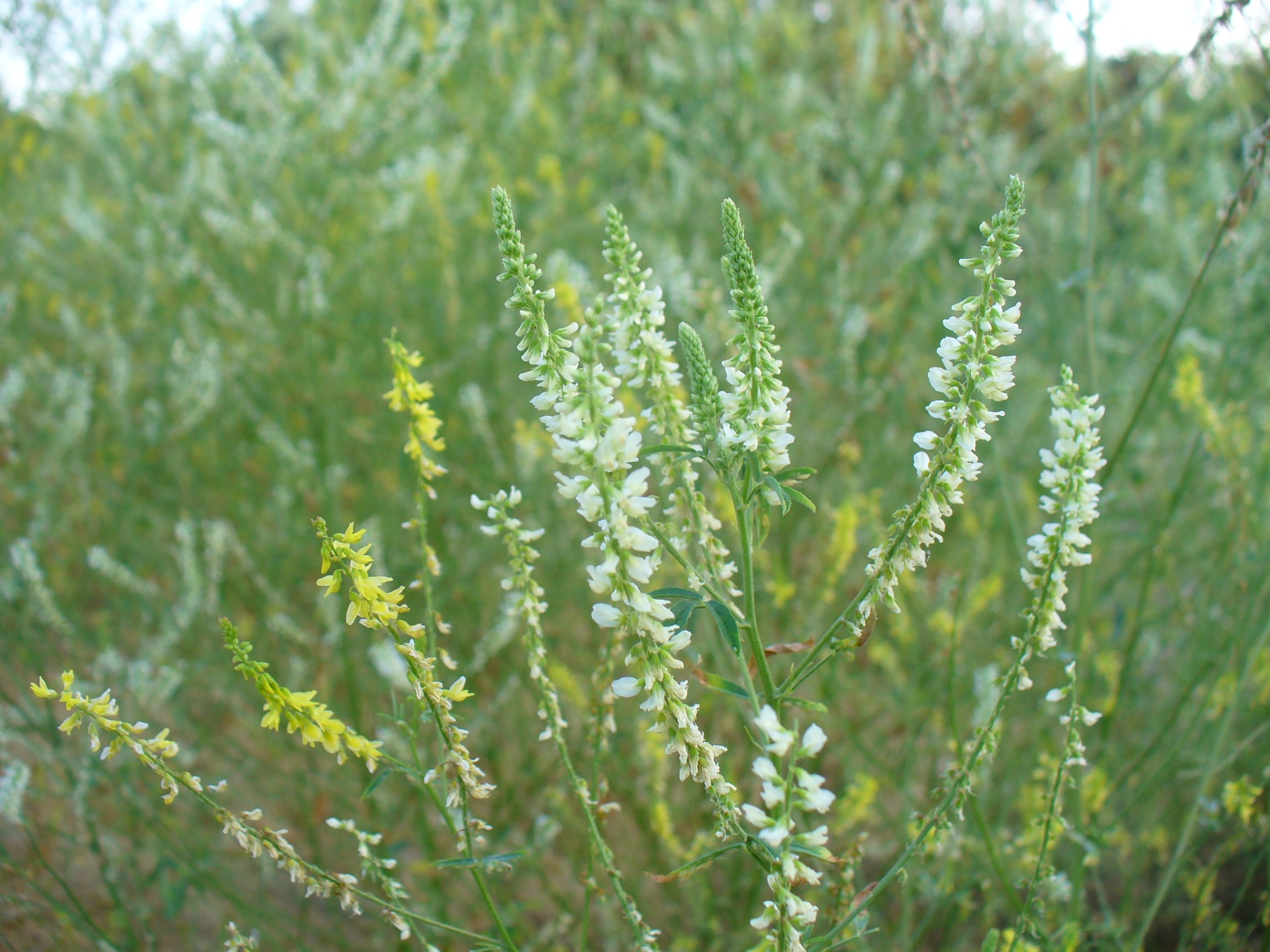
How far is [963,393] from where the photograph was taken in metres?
0.99

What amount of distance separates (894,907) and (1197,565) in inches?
68.1

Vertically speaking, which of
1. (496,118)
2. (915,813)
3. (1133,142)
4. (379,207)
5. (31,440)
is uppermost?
(1133,142)

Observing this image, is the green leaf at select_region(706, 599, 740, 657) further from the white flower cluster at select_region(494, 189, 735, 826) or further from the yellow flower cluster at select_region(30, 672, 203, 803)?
the yellow flower cluster at select_region(30, 672, 203, 803)

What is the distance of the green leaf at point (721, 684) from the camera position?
3.28 feet

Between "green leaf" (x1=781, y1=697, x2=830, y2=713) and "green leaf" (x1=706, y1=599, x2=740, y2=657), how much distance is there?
3.5 inches

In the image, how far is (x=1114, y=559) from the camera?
3461 mm

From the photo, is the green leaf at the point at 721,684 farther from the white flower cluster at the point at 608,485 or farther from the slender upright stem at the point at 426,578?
A: the slender upright stem at the point at 426,578

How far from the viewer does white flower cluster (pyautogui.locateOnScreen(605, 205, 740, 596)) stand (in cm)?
107

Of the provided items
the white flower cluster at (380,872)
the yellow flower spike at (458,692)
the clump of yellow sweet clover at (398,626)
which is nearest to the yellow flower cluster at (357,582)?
the clump of yellow sweet clover at (398,626)

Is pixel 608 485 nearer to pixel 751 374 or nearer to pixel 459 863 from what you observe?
pixel 751 374

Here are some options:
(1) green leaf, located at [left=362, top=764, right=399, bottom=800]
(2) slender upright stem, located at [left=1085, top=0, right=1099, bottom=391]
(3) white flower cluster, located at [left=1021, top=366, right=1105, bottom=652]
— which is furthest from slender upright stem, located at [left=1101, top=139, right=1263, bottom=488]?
(1) green leaf, located at [left=362, top=764, right=399, bottom=800]

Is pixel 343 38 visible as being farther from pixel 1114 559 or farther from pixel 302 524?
pixel 1114 559

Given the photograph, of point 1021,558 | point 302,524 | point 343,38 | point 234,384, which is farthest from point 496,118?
point 1021,558

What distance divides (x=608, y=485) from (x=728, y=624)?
210mm
